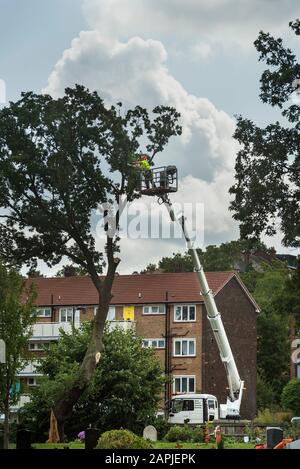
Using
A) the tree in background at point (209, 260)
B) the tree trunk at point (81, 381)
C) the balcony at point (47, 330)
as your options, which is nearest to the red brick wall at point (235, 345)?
the balcony at point (47, 330)

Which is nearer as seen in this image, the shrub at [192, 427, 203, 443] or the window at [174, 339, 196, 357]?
the shrub at [192, 427, 203, 443]

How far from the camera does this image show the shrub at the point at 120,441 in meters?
25.8

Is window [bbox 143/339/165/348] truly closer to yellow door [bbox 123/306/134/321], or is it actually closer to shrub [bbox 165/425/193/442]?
yellow door [bbox 123/306/134/321]

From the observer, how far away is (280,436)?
2445 centimetres

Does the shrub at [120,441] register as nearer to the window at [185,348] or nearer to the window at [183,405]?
the window at [183,405]

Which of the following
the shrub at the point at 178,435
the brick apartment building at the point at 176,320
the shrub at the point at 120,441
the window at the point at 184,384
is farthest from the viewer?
the brick apartment building at the point at 176,320

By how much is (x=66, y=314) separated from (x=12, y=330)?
41.5 metres

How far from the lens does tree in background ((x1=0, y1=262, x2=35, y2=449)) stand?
140 feet

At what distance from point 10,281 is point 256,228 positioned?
1323 cm

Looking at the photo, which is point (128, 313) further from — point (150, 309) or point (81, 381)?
point (81, 381)

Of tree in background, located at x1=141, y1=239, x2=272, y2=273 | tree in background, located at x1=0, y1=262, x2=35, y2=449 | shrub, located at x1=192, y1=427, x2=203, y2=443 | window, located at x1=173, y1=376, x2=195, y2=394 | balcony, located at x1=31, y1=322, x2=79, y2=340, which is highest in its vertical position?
tree in background, located at x1=141, y1=239, x2=272, y2=273

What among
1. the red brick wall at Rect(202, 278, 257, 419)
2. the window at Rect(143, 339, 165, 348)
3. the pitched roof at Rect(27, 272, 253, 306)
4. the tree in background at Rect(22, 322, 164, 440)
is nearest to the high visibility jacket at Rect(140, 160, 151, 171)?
the tree in background at Rect(22, 322, 164, 440)

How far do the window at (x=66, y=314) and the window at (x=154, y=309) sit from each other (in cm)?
737
